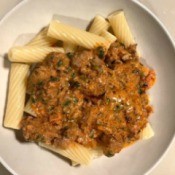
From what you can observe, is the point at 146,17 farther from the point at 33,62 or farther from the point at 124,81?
the point at 33,62

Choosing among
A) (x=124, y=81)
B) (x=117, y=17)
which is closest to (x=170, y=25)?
(x=117, y=17)

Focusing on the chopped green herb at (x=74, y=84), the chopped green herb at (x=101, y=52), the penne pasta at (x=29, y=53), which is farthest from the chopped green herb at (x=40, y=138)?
the chopped green herb at (x=101, y=52)

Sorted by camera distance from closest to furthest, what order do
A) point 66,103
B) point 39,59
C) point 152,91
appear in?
point 66,103 < point 39,59 < point 152,91

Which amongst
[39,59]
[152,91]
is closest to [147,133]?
[152,91]

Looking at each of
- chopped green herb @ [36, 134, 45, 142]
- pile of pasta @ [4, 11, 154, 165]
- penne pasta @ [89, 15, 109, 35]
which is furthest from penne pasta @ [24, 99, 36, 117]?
penne pasta @ [89, 15, 109, 35]

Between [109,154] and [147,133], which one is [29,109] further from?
[147,133]

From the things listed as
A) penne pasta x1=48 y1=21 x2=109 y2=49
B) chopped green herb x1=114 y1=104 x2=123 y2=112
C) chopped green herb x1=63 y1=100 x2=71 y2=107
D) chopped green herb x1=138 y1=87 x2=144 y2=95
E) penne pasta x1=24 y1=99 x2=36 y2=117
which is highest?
penne pasta x1=48 y1=21 x2=109 y2=49

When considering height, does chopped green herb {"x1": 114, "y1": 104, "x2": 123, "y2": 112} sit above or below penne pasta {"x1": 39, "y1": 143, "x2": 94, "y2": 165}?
above

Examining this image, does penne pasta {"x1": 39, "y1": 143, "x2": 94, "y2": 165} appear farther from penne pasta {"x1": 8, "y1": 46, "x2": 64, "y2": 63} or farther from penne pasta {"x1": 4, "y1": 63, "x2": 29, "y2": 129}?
penne pasta {"x1": 8, "y1": 46, "x2": 64, "y2": 63}
